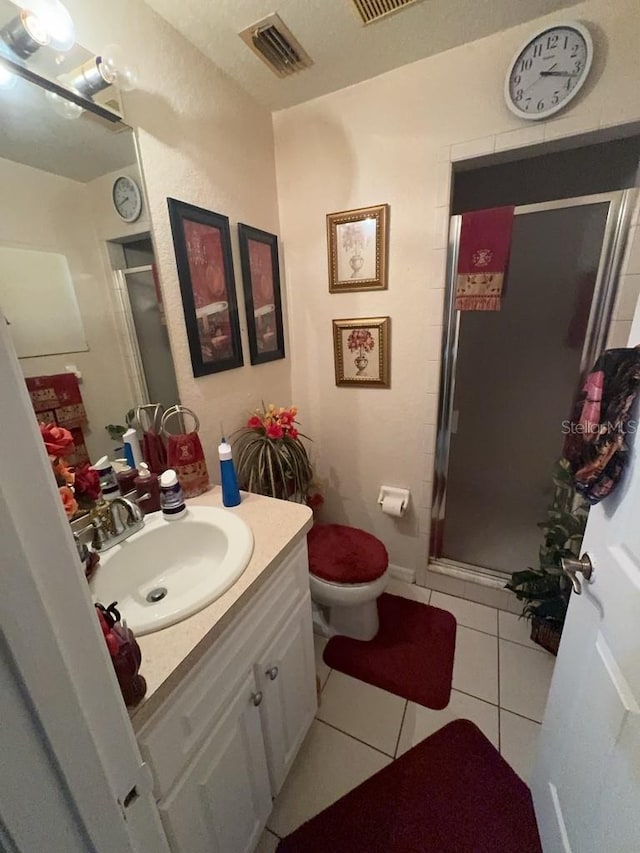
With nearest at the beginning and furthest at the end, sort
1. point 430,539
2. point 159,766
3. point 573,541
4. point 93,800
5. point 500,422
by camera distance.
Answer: point 93,800 < point 159,766 < point 573,541 < point 500,422 < point 430,539

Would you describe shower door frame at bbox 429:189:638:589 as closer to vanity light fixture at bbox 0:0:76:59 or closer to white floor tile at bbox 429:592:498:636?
white floor tile at bbox 429:592:498:636

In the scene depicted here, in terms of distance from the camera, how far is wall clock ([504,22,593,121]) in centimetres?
110

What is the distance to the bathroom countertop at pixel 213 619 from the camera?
0.59 meters

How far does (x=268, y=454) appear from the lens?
1542 mm

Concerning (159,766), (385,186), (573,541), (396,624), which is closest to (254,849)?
(159,766)

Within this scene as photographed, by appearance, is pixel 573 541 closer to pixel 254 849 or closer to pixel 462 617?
pixel 462 617

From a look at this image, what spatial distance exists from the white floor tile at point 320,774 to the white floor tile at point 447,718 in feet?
0.41

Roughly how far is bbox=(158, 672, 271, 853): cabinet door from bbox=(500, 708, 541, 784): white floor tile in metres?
0.85

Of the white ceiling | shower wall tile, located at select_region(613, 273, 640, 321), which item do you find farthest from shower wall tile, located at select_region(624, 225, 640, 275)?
the white ceiling

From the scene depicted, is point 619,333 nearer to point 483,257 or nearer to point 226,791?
point 483,257

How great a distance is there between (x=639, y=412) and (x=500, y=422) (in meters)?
1.06

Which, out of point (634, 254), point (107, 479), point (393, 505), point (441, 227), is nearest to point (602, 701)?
point (393, 505)

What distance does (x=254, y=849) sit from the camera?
956mm

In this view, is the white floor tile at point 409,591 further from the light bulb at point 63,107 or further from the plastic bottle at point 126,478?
the light bulb at point 63,107
